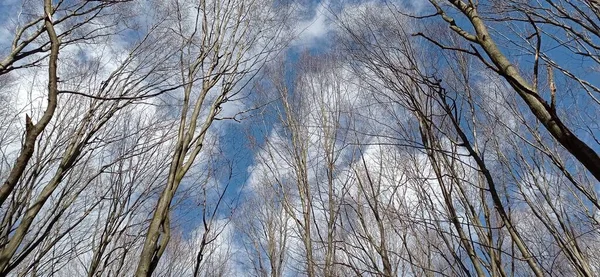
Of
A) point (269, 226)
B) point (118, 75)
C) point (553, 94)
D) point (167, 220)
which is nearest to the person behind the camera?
point (553, 94)

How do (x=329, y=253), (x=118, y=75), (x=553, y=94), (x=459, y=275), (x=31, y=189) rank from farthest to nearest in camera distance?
(x=329, y=253)
(x=31, y=189)
(x=118, y=75)
(x=459, y=275)
(x=553, y=94)

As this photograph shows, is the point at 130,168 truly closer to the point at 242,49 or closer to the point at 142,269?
the point at 242,49

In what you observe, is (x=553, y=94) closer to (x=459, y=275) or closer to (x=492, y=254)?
(x=492, y=254)

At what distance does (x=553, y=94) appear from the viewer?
3.50ft

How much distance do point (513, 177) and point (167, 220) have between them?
12.7 feet

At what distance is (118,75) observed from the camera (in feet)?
10.6

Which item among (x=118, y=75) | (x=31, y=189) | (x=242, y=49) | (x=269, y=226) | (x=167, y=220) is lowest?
(x=167, y=220)

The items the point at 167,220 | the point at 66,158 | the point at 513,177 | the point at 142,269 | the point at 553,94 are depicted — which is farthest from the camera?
the point at 513,177

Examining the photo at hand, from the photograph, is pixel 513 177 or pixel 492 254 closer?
pixel 492 254

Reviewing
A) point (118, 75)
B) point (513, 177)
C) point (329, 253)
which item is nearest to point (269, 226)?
point (329, 253)

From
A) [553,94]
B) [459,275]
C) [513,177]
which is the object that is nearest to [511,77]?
[553,94]

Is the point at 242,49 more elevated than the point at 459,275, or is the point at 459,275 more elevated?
the point at 242,49

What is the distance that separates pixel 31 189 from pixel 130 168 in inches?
49.9

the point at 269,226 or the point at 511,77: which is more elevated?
the point at 269,226
